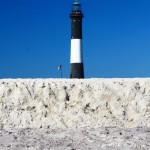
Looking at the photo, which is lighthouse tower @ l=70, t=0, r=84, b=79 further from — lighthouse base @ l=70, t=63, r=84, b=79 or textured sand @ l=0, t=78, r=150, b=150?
textured sand @ l=0, t=78, r=150, b=150

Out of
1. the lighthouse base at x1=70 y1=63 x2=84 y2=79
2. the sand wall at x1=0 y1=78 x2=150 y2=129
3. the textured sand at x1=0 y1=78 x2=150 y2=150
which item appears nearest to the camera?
the textured sand at x1=0 y1=78 x2=150 y2=150

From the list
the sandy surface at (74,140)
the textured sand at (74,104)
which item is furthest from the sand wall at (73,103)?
the sandy surface at (74,140)

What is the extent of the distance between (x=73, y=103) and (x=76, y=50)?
1013 centimetres

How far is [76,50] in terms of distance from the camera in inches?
1139

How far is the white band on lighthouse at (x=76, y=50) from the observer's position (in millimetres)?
28930

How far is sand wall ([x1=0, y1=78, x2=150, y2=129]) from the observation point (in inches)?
733

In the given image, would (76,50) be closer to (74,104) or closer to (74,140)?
(74,104)

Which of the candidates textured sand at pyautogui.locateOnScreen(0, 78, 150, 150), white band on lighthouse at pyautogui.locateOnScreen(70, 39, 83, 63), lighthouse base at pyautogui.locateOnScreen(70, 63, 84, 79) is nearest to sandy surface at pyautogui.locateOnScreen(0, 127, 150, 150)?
textured sand at pyautogui.locateOnScreen(0, 78, 150, 150)

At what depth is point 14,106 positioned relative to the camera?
1897cm

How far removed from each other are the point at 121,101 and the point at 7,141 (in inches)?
309

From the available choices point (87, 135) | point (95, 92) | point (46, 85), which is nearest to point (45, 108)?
point (46, 85)

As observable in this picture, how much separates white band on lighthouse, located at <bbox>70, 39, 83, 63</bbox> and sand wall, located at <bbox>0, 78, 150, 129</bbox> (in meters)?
9.50

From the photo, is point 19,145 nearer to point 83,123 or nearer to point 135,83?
point 83,123

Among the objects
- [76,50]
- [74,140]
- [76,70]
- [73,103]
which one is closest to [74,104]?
[73,103]
